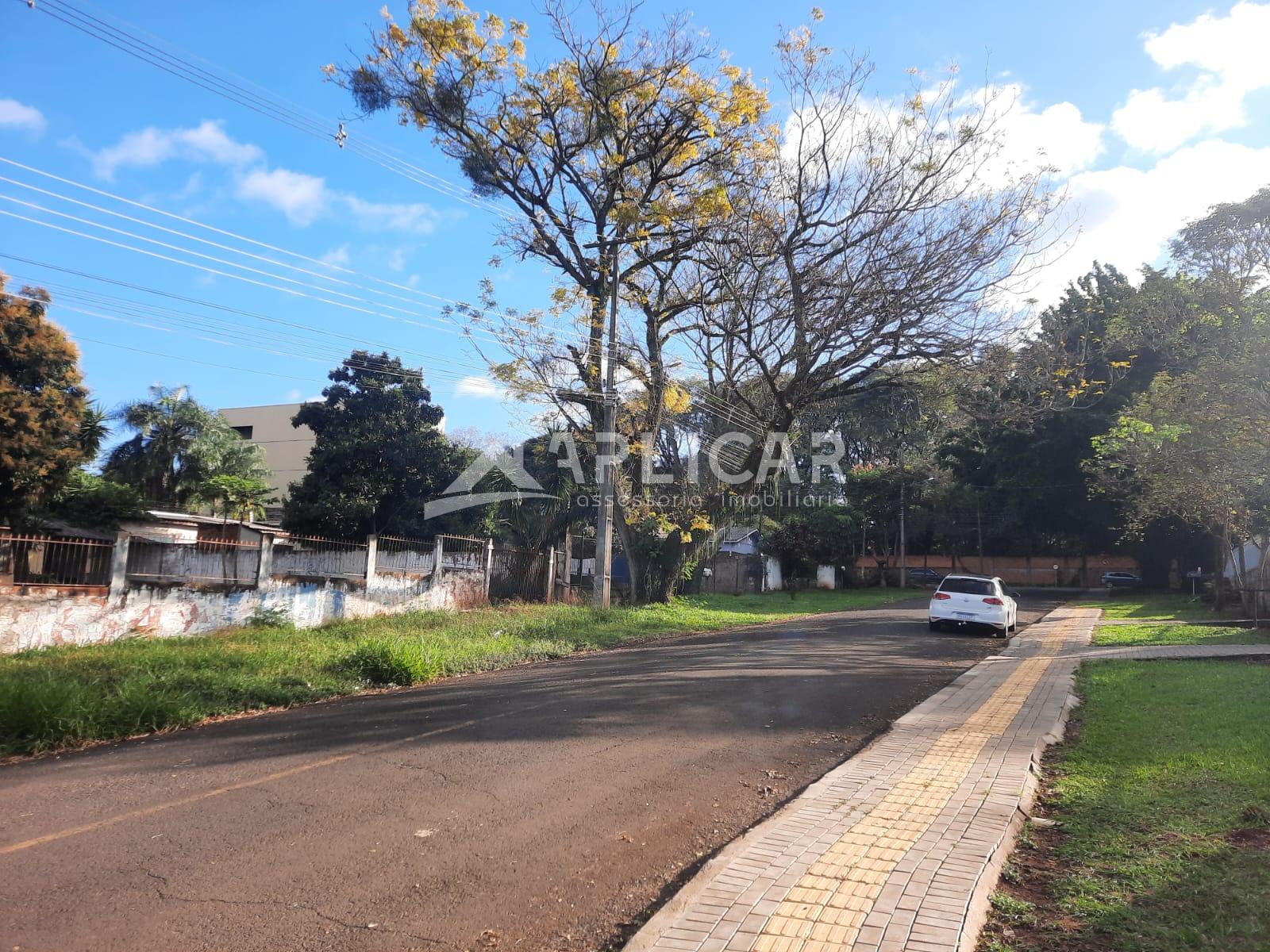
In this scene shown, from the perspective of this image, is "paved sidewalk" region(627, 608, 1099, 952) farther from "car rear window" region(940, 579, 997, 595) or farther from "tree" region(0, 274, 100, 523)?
"tree" region(0, 274, 100, 523)

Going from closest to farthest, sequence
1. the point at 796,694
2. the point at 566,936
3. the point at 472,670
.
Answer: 1. the point at 566,936
2. the point at 796,694
3. the point at 472,670

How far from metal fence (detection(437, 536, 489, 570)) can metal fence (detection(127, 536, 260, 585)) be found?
447cm

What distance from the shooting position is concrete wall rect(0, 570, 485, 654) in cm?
1191

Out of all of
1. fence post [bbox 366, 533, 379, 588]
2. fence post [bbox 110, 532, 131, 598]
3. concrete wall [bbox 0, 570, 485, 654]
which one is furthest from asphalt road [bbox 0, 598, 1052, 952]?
fence post [bbox 366, 533, 379, 588]

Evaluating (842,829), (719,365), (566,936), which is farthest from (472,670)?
(719,365)

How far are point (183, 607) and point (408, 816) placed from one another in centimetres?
1057

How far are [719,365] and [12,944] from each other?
20316 mm

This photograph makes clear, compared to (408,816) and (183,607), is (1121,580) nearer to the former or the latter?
(183,607)

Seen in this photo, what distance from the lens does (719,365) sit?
22.7 metres

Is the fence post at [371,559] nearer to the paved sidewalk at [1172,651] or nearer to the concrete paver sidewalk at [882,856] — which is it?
the concrete paver sidewalk at [882,856]

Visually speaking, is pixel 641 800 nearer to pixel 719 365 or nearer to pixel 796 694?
pixel 796 694

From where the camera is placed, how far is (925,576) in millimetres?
56125

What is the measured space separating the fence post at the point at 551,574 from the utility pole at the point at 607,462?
2.34m

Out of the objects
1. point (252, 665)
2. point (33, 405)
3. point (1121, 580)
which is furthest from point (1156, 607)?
point (33, 405)
